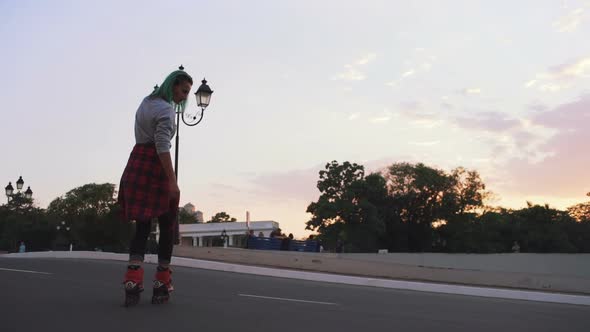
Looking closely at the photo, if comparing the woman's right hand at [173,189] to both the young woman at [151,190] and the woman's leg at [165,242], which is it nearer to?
the young woman at [151,190]

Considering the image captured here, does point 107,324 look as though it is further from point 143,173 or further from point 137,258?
point 143,173

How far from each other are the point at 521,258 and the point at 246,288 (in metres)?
26.2

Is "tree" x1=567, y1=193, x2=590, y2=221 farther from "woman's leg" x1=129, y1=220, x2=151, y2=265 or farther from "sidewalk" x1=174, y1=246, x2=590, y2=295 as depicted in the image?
"woman's leg" x1=129, y1=220, x2=151, y2=265

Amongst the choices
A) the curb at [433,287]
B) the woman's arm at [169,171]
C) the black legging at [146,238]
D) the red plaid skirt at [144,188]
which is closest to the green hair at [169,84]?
the red plaid skirt at [144,188]

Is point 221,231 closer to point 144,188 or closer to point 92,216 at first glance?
point 92,216

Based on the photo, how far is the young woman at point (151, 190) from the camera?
4.18 metres

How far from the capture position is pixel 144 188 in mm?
4230

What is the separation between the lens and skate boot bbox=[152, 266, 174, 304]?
4328 millimetres

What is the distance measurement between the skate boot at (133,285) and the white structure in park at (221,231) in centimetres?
7529

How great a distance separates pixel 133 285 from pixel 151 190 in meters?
0.73

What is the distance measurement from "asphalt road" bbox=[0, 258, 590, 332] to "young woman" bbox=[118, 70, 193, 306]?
0.23m

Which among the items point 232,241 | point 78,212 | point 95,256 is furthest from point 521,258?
point 78,212

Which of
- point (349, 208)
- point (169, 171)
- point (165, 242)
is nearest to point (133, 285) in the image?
point (165, 242)

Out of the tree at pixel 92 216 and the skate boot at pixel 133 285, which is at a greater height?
the tree at pixel 92 216
